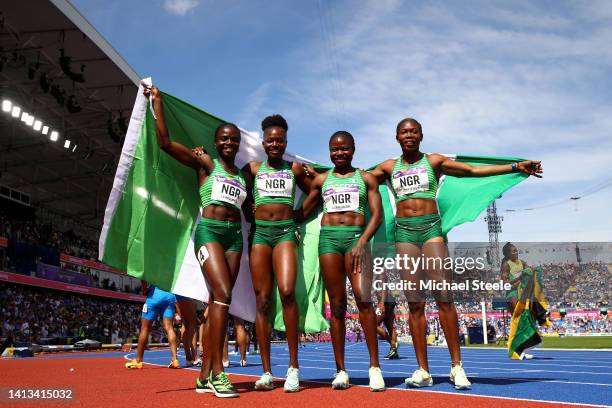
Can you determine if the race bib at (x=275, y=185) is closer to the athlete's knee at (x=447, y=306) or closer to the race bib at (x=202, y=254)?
the race bib at (x=202, y=254)

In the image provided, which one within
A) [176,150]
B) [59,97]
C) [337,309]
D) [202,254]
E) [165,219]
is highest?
[59,97]

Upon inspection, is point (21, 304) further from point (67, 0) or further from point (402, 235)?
point (402, 235)

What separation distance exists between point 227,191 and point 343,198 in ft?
3.77

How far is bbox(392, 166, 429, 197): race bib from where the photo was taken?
5430mm

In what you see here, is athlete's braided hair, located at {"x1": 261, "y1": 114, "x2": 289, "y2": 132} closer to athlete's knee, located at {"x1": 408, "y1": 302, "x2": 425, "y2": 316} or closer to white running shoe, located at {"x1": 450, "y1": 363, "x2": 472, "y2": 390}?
athlete's knee, located at {"x1": 408, "y1": 302, "x2": 425, "y2": 316}

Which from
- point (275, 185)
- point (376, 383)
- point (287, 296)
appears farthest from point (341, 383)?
point (275, 185)

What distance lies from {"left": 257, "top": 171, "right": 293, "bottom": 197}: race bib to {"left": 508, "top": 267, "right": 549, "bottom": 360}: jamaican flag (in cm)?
702

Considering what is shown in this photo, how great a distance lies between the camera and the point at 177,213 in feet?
19.9

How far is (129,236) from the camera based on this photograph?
5.73 meters

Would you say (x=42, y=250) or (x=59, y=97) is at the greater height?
(x=59, y=97)

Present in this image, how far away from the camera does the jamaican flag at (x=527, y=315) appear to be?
1042cm

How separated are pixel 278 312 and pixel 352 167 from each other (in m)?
1.80

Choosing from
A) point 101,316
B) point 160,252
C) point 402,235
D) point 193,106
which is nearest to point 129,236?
point 160,252

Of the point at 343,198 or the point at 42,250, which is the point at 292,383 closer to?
the point at 343,198
